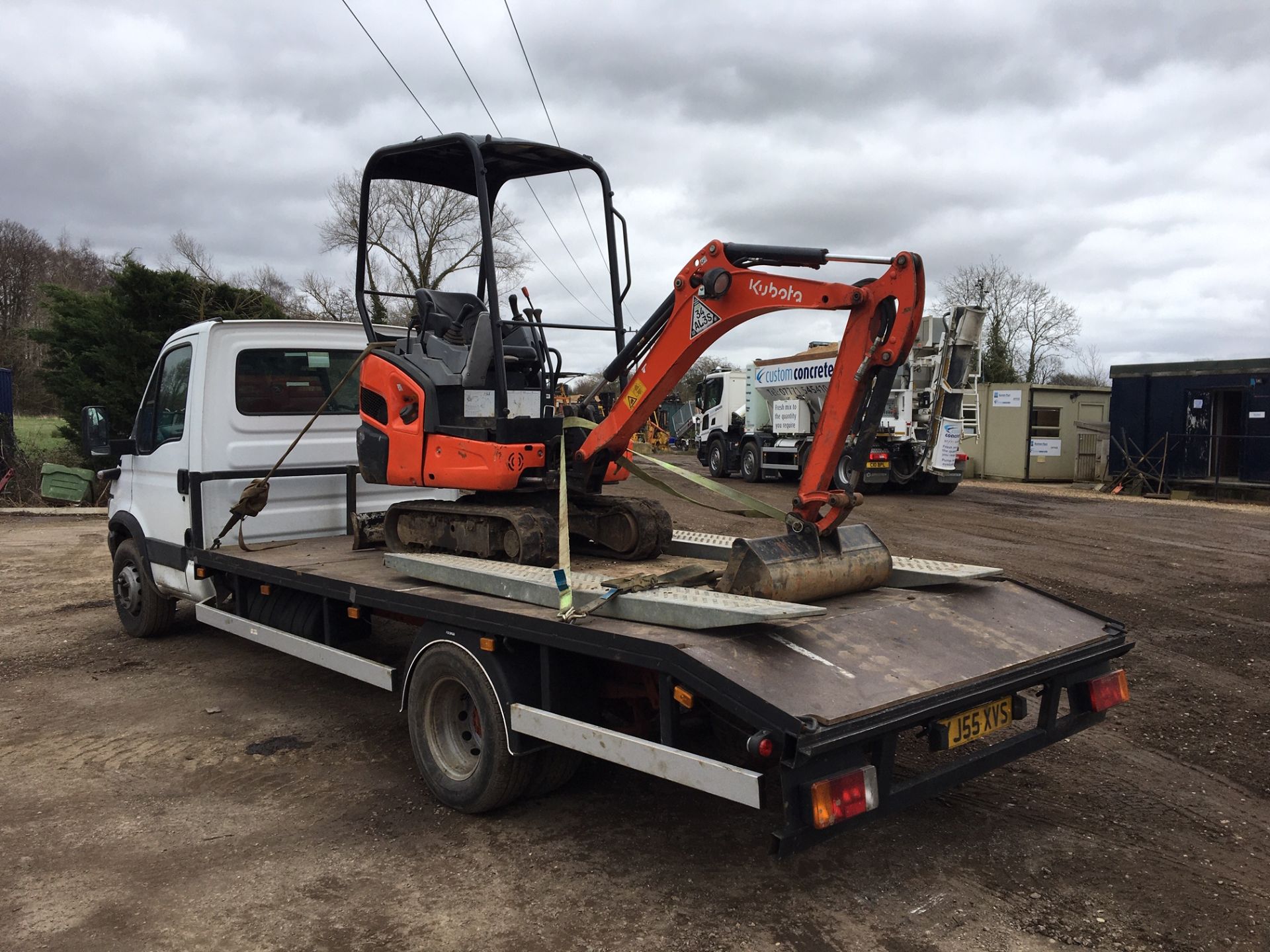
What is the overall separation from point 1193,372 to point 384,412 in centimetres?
2069

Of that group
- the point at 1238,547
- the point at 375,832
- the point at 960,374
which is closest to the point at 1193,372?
the point at 960,374

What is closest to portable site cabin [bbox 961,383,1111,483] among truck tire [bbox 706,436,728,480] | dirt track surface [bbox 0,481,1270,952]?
truck tire [bbox 706,436,728,480]

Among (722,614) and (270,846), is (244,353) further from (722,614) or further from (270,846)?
(722,614)

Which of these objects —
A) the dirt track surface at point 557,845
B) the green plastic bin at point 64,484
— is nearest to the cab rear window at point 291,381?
the dirt track surface at point 557,845

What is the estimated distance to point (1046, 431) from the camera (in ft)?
80.7

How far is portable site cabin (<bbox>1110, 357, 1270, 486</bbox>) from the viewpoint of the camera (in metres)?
19.5

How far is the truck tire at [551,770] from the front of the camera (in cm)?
399

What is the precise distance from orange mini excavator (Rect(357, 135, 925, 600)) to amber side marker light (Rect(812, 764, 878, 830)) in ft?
3.27

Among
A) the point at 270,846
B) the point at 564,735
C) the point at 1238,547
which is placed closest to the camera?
the point at 564,735

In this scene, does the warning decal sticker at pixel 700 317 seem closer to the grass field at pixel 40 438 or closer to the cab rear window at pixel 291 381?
the cab rear window at pixel 291 381

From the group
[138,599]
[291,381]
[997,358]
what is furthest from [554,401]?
[997,358]

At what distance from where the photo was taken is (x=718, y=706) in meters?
3.25

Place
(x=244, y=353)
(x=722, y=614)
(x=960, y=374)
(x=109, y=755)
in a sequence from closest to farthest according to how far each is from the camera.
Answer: (x=722, y=614)
(x=109, y=755)
(x=244, y=353)
(x=960, y=374)

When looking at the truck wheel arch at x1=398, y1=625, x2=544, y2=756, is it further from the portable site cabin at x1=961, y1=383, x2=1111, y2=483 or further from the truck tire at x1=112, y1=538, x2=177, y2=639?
the portable site cabin at x1=961, y1=383, x2=1111, y2=483
